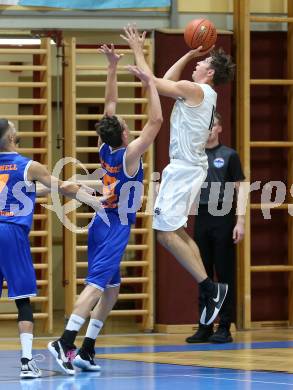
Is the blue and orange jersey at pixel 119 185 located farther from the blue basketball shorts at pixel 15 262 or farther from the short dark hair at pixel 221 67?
the short dark hair at pixel 221 67

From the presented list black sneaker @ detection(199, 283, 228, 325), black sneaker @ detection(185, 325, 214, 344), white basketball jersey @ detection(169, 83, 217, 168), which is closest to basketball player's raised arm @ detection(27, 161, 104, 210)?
white basketball jersey @ detection(169, 83, 217, 168)

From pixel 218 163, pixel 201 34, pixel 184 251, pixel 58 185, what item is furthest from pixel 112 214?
pixel 218 163

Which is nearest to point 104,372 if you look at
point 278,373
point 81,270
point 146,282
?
point 278,373

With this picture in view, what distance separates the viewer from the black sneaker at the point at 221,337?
8344mm

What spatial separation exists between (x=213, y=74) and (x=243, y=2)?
6.72ft

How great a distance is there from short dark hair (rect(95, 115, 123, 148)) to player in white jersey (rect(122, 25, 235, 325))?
1.00 metres

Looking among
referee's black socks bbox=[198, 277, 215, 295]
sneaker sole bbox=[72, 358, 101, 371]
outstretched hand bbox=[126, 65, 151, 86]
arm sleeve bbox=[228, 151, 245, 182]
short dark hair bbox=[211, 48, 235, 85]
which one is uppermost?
short dark hair bbox=[211, 48, 235, 85]

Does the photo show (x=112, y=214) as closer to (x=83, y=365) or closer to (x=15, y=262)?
(x=15, y=262)

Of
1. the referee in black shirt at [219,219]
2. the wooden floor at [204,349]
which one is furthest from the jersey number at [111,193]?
the referee in black shirt at [219,219]

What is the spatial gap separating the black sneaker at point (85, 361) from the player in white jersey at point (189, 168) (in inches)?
47.4

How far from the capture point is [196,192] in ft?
25.6

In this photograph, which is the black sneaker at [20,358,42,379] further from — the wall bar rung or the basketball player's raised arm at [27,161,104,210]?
the wall bar rung

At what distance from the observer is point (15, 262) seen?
636cm

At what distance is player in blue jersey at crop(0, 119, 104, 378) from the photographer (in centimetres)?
634
